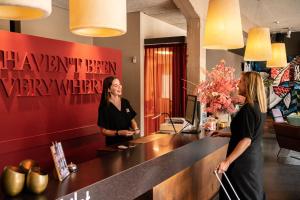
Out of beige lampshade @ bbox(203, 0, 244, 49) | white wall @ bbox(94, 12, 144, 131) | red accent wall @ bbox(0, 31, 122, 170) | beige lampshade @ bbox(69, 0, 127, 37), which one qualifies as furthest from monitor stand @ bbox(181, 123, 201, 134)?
white wall @ bbox(94, 12, 144, 131)

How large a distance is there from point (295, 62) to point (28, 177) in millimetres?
12902

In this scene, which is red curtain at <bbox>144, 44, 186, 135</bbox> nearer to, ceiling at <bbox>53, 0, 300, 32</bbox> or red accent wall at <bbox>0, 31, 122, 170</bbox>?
ceiling at <bbox>53, 0, 300, 32</bbox>

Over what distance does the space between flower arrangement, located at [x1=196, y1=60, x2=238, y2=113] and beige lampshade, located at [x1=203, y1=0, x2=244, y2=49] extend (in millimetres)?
812

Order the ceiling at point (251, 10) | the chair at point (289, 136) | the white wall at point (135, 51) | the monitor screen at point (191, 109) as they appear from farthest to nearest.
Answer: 1. the white wall at point (135, 51)
2. the chair at point (289, 136)
3. the ceiling at point (251, 10)
4. the monitor screen at point (191, 109)

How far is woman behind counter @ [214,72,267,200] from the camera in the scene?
2980mm

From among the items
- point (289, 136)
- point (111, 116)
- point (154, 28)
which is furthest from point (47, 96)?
point (289, 136)

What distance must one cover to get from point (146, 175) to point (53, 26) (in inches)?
204

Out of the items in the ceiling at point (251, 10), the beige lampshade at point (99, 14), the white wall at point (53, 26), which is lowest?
the beige lampshade at point (99, 14)

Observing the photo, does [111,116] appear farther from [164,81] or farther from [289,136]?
[289,136]

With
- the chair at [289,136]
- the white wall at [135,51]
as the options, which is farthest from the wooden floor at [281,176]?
the white wall at [135,51]

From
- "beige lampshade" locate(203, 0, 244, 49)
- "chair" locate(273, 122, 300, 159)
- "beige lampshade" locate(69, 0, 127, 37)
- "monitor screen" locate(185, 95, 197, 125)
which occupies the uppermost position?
"beige lampshade" locate(203, 0, 244, 49)

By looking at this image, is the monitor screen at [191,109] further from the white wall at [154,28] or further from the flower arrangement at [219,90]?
the white wall at [154,28]

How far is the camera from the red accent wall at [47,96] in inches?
171

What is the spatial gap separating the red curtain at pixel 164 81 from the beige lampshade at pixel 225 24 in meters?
3.60
